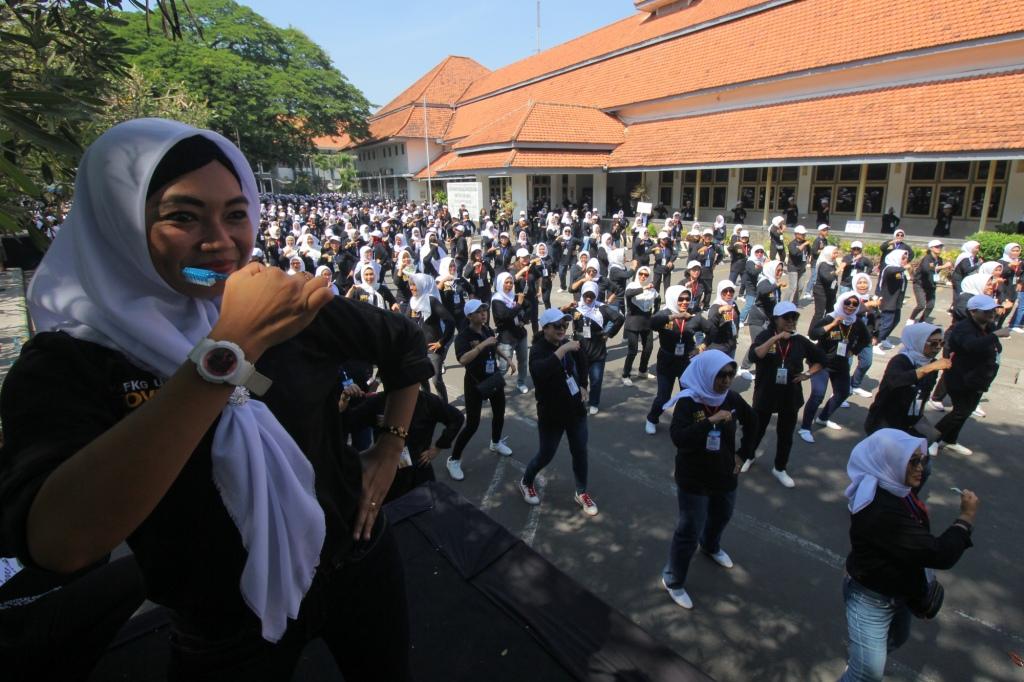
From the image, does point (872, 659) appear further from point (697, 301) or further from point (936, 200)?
point (936, 200)

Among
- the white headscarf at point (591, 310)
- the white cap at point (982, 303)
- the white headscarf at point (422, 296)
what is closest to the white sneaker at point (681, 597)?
the white headscarf at point (591, 310)

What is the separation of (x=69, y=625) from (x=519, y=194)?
25.4 m

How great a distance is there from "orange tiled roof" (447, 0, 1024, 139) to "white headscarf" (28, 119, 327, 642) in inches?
837

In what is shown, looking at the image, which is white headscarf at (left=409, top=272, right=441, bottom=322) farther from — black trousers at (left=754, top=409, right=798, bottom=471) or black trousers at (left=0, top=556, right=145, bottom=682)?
black trousers at (left=0, top=556, right=145, bottom=682)

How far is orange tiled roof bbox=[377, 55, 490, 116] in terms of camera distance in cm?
4444

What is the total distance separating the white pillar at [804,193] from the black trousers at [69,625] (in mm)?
23707

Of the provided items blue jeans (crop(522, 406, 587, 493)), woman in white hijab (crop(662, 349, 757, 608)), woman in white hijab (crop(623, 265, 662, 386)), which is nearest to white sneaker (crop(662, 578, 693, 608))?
woman in white hijab (crop(662, 349, 757, 608))

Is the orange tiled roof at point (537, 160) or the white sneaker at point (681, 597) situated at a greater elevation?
the orange tiled roof at point (537, 160)

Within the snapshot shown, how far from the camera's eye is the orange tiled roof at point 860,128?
14.3 metres

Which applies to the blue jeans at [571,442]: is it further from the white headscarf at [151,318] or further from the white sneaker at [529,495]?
the white headscarf at [151,318]

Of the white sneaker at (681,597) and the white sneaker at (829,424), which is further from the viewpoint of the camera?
the white sneaker at (829,424)

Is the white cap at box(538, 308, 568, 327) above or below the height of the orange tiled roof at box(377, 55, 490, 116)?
below

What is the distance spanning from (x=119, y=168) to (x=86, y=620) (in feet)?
8.04

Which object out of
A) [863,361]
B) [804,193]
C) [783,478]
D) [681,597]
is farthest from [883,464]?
[804,193]
